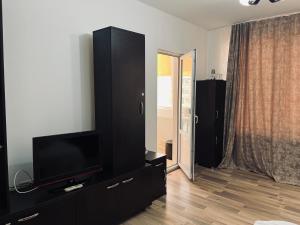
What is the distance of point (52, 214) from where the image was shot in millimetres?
1854

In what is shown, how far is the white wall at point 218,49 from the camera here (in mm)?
4387

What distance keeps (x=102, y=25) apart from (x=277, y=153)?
10.8ft

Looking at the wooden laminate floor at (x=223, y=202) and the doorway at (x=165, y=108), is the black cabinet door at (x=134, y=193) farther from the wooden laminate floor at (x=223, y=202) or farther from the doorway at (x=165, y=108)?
the doorway at (x=165, y=108)

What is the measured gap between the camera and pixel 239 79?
13.5 ft

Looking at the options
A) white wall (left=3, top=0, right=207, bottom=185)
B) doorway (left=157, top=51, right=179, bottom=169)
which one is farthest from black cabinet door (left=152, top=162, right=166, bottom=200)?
doorway (left=157, top=51, right=179, bottom=169)

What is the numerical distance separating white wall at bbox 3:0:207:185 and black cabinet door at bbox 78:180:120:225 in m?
0.69

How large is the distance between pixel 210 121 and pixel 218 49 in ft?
4.79

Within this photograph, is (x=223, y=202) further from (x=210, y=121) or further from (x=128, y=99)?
(x=128, y=99)

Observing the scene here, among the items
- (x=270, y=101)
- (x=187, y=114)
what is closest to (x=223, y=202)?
(x=187, y=114)

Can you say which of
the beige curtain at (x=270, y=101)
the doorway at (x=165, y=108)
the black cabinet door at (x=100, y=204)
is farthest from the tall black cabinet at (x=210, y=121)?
the black cabinet door at (x=100, y=204)

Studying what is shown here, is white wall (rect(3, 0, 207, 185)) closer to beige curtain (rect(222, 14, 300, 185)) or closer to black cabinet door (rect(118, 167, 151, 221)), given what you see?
black cabinet door (rect(118, 167, 151, 221))

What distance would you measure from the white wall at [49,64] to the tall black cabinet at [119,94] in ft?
0.67

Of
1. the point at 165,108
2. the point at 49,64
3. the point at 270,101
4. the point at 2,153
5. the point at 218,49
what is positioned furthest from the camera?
the point at 165,108

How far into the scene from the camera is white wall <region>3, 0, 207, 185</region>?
2115mm
